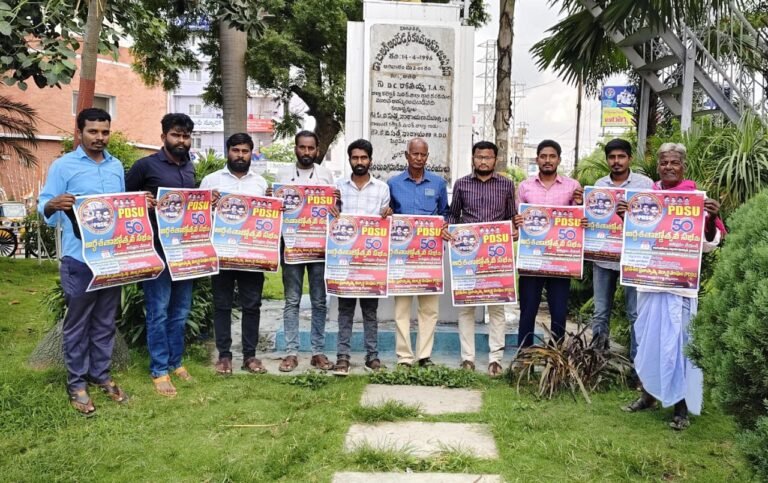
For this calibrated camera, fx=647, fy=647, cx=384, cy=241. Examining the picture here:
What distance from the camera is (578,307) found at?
7.99 metres

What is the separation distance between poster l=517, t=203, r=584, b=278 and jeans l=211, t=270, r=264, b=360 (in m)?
2.16

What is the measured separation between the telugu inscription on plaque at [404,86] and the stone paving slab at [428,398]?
2481 mm

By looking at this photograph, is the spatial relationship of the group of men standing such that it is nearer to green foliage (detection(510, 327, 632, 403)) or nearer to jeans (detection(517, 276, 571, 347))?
jeans (detection(517, 276, 571, 347))

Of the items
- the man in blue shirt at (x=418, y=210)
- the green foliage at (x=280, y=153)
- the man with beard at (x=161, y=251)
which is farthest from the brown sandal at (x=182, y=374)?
the green foliage at (x=280, y=153)

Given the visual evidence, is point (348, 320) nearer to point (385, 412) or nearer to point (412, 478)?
point (385, 412)

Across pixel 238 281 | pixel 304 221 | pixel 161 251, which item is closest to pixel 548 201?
pixel 304 221

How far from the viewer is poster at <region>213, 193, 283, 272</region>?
5.05m

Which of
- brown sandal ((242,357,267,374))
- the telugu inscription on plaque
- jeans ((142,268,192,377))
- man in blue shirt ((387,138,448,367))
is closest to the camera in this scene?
jeans ((142,268,192,377))

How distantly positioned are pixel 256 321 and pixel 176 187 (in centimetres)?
130

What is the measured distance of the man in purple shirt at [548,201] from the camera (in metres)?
5.24

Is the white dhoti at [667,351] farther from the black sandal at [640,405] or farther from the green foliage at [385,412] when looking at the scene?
the green foliage at [385,412]

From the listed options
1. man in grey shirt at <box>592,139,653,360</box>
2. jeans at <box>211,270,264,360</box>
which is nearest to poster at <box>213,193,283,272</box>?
jeans at <box>211,270,264,360</box>

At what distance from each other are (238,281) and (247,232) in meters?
0.43

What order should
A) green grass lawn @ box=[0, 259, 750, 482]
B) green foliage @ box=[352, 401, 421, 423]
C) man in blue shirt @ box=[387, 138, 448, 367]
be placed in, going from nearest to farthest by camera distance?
green grass lawn @ box=[0, 259, 750, 482], green foliage @ box=[352, 401, 421, 423], man in blue shirt @ box=[387, 138, 448, 367]
